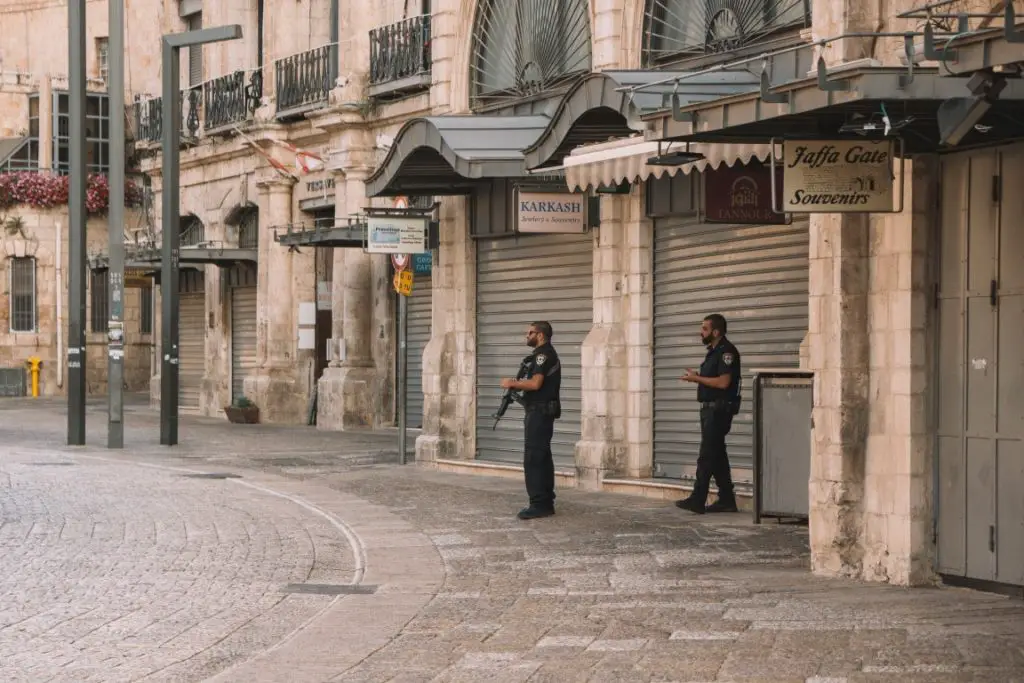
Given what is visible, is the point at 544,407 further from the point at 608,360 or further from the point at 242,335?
the point at 242,335

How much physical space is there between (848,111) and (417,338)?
717 inches

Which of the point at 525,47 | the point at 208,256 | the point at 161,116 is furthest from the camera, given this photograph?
the point at 161,116

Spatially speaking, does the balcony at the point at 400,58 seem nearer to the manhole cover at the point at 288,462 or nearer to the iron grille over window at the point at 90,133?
the manhole cover at the point at 288,462

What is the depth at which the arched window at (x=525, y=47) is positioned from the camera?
67.1 ft

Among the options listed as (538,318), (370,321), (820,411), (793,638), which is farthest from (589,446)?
(370,321)

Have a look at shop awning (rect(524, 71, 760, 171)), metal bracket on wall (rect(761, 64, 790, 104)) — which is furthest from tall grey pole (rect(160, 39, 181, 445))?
metal bracket on wall (rect(761, 64, 790, 104))

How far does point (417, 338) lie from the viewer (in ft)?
92.5

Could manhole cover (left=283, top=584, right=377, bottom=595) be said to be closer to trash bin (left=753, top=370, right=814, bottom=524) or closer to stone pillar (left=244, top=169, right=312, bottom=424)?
trash bin (left=753, top=370, right=814, bottom=524)

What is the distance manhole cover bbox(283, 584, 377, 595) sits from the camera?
11.3 meters

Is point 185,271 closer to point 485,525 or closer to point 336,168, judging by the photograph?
point 336,168

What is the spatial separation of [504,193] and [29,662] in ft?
42.0

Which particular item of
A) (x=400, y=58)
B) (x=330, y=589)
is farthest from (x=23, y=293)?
(x=330, y=589)

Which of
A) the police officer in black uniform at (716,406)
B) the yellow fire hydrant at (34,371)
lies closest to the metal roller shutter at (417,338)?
the police officer in black uniform at (716,406)

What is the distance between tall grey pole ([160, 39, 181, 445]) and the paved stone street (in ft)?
23.4
